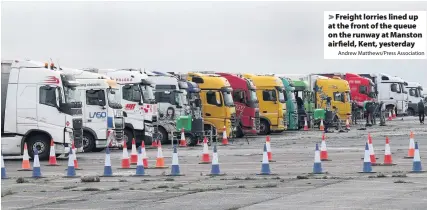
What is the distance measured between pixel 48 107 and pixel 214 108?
13.6 meters

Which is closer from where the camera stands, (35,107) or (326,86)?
(35,107)

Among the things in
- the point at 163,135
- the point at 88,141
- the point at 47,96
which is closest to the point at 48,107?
the point at 47,96

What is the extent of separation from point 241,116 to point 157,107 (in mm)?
7304

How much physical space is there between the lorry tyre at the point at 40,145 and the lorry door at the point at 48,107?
0.43 m

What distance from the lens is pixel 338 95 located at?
192 ft

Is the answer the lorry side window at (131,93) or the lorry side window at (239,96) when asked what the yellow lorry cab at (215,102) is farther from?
the lorry side window at (131,93)

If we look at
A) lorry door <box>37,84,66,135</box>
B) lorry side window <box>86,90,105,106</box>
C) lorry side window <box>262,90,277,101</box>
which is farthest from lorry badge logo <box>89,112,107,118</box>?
lorry side window <box>262,90,277,101</box>

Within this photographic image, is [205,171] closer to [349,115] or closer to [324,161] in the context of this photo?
[324,161]

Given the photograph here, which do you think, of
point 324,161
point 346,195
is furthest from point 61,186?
point 324,161

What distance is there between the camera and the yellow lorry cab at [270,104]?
49.6 meters

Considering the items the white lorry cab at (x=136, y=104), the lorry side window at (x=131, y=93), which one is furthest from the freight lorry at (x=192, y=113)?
the lorry side window at (x=131, y=93)

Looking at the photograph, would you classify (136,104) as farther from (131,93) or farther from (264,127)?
(264,127)

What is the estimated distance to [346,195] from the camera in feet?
55.3

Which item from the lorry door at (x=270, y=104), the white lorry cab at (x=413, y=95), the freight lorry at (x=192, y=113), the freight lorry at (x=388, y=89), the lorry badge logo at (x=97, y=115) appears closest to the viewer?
the lorry badge logo at (x=97, y=115)
